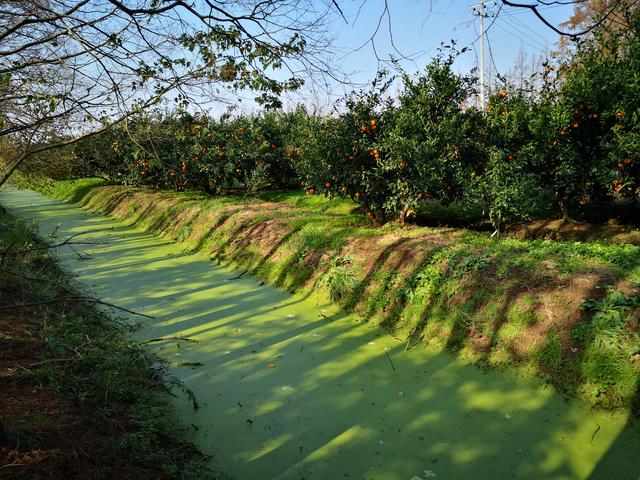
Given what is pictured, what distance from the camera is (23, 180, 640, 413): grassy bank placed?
11.6ft

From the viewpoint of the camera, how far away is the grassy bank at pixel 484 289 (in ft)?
11.6

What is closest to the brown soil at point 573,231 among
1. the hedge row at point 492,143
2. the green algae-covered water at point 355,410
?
the hedge row at point 492,143

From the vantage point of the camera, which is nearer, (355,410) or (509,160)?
(355,410)

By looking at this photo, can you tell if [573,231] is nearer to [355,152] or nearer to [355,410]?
[355,152]

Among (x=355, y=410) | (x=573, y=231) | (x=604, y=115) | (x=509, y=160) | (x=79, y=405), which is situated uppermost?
(x=604, y=115)

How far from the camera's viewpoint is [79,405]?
307 centimetres

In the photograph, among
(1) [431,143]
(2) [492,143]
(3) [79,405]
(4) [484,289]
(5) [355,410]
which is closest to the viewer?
(3) [79,405]

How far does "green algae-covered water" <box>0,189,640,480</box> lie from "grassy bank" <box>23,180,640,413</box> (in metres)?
0.25

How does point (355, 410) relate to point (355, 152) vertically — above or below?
below

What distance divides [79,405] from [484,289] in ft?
11.7

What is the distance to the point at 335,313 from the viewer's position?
18.3 feet

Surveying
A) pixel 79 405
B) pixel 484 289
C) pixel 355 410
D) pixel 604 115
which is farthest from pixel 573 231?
pixel 79 405

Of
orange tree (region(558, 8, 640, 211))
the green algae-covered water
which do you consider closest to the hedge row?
orange tree (region(558, 8, 640, 211))

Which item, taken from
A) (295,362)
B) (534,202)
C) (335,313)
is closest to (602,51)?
(534,202)
